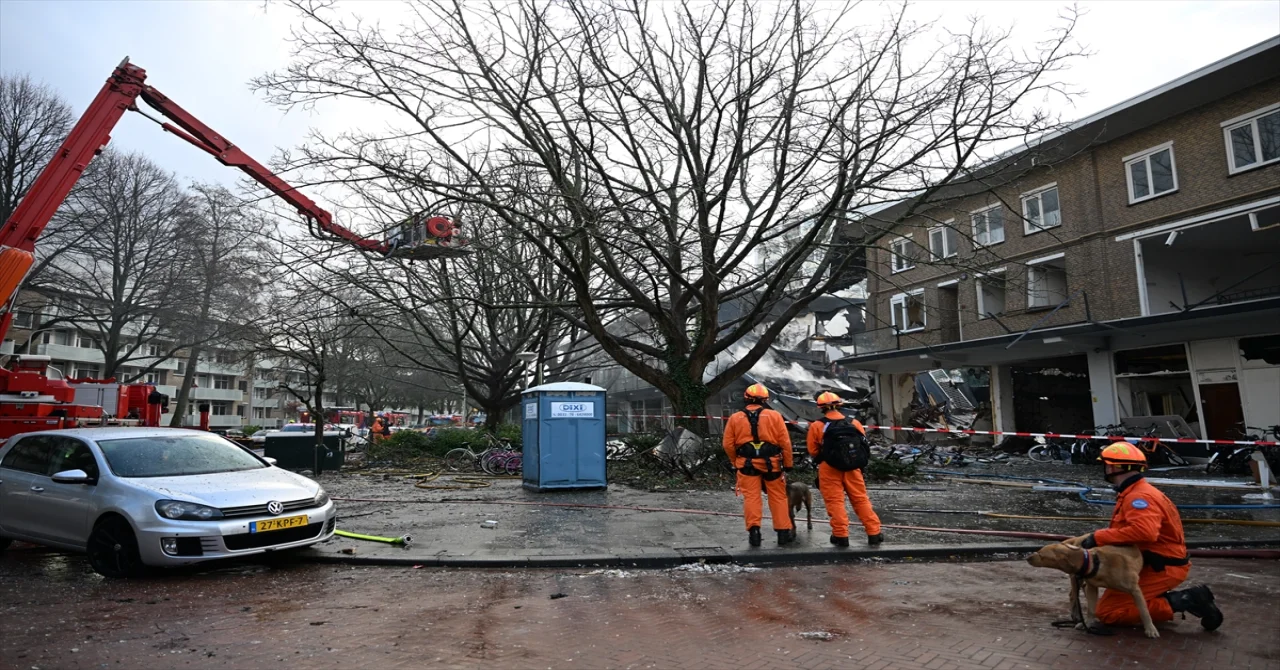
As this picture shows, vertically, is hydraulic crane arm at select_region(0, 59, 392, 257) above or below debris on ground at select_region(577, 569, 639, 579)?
above

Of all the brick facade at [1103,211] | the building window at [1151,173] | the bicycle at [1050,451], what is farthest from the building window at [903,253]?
the bicycle at [1050,451]

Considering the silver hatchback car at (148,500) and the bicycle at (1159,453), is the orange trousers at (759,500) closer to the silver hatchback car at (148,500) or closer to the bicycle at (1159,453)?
the silver hatchback car at (148,500)

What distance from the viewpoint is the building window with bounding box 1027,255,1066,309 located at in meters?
22.5

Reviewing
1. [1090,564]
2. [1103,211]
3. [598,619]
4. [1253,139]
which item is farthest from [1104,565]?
[1103,211]

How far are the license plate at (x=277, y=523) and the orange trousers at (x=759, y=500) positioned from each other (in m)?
4.40

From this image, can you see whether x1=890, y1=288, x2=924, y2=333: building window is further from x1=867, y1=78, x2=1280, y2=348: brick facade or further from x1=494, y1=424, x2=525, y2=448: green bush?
x1=494, y1=424, x2=525, y2=448: green bush

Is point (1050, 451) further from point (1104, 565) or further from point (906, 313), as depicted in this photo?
point (1104, 565)

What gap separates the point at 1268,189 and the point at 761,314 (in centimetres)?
1209

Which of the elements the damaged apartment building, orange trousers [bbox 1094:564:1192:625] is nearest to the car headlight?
orange trousers [bbox 1094:564:1192:625]

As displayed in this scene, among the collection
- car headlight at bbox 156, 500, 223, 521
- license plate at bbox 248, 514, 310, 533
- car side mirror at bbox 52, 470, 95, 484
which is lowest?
license plate at bbox 248, 514, 310, 533

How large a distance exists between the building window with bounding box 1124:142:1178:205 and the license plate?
2141 cm

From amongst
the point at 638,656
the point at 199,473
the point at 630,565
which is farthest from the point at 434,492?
the point at 638,656

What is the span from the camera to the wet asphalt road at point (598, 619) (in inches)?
169

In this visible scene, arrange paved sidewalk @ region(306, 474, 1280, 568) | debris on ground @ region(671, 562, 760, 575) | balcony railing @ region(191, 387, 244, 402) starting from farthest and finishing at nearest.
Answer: balcony railing @ region(191, 387, 244, 402) → paved sidewalk @ region(306, 474, 1280, 568) → debris on ground @ region(671, 562, 760, 575)
